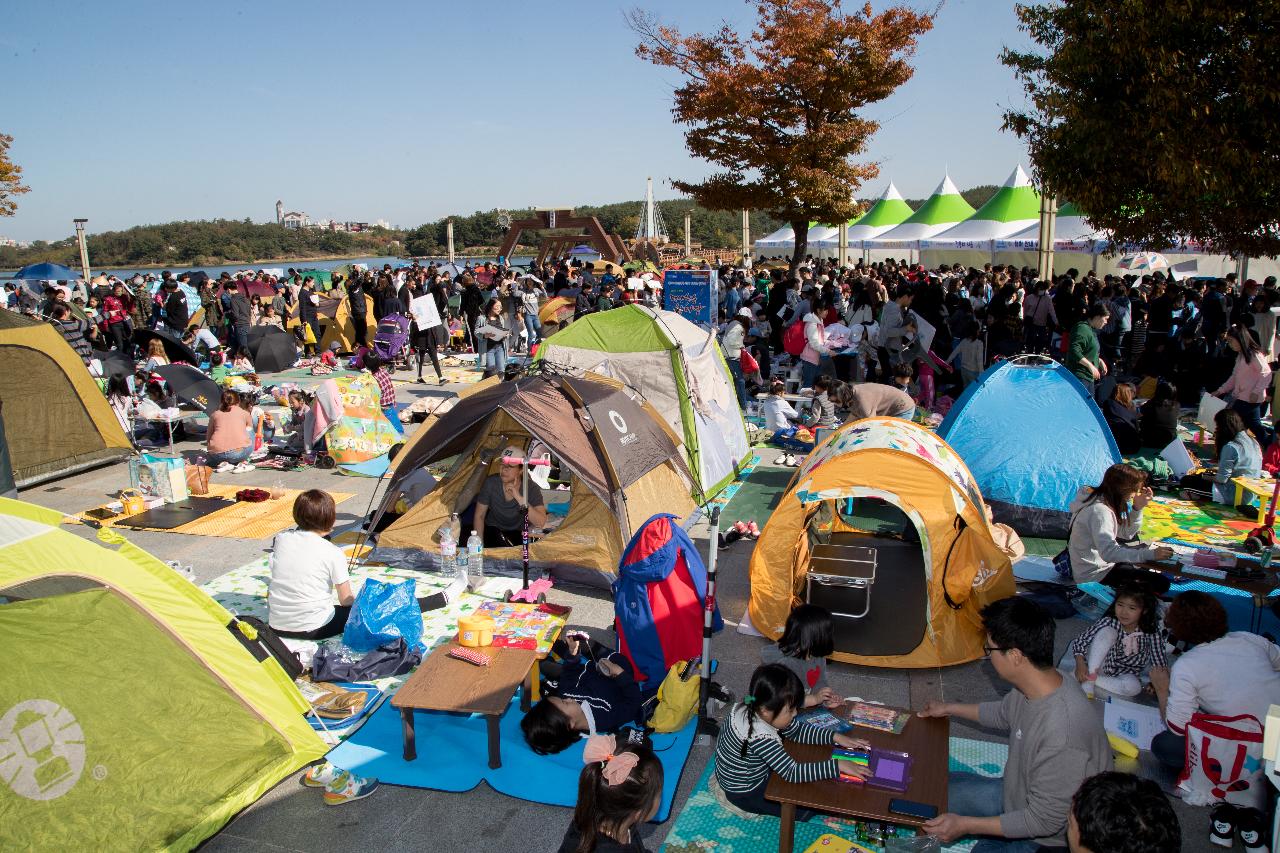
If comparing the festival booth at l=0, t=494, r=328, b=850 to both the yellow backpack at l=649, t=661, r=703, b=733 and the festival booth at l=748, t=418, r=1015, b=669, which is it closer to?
the yellow backpack at l=649, t=661, r=703, b=733

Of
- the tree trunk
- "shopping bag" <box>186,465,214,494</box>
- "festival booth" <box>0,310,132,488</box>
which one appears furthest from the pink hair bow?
the tree trunk

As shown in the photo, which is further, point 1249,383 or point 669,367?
point 1249,383

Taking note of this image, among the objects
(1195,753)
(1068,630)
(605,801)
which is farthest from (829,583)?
(605,801)

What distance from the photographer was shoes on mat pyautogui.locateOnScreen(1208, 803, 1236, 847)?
→ 3.92 meters

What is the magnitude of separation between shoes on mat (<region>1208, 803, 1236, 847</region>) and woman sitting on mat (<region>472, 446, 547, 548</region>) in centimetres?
510

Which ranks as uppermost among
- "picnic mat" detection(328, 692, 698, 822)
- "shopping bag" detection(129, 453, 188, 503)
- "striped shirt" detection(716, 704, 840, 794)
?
"shopping bag" detection(129, 453, 188, 503)

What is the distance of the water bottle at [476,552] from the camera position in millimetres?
7230

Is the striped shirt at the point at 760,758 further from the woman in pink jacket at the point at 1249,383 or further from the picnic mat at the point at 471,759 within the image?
the woman in pink jacket at the point at 1249,383

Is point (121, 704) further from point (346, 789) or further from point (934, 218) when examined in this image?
point (934, 218)

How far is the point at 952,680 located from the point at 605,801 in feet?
10.8

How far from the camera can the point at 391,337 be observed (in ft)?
57.2

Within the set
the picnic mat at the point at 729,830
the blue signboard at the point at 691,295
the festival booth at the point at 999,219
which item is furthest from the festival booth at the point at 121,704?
the festival booth at the point at 999,219

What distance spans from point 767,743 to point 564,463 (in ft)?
11.4

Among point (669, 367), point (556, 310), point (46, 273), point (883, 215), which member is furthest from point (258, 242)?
point (669, 367)
